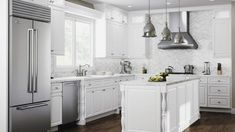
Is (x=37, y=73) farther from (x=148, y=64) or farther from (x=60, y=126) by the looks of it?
(x=148, y=64)

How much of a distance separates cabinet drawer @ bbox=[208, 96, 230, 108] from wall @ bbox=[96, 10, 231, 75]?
779mm

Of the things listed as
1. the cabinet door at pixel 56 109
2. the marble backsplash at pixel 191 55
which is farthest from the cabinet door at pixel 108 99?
the cabinet door at pixel 56 109

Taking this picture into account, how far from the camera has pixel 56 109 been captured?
232 inches

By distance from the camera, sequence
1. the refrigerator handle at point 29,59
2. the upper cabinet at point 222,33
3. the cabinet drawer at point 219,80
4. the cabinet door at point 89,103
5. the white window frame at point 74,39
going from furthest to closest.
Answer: the upper cabinet at point 222,33
the cabinet drawer at point 219,80
the white window frame at point 74,39
the cabinet door at point 89,103
the refrigerator handle at point 29,59

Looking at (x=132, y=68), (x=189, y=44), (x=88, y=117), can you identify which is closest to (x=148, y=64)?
(x=132, y=68)

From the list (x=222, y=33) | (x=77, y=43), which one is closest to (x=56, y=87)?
(x=77, y=43)

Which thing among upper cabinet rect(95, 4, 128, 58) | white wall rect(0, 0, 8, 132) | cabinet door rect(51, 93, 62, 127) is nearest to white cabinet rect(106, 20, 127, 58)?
upper cabinet rect(95, 4, 128, 58)

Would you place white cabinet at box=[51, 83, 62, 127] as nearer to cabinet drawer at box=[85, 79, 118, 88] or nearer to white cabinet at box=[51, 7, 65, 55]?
white cabinet at box=[51, 7, 65, 55]

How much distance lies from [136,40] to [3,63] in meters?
5.29

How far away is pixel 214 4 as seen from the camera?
8.47m

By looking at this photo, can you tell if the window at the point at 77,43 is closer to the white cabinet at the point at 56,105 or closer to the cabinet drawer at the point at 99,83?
the cabinet drawer at the point at 99,83

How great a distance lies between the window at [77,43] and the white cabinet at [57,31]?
0.73 m

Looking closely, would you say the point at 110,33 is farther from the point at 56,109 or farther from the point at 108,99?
the point at 56,109

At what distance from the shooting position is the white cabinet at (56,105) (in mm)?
5783
